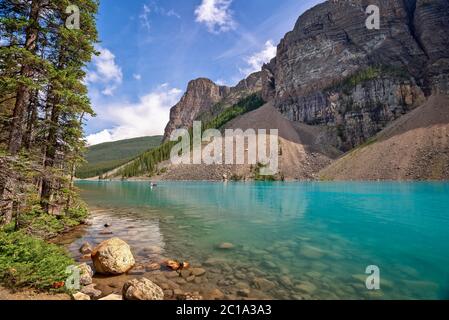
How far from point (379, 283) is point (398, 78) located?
155359mm

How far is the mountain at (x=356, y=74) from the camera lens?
130 m

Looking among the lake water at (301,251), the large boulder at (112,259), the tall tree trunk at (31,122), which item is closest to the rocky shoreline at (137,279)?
the large boulder at (112,259)

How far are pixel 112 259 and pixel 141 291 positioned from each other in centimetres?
368

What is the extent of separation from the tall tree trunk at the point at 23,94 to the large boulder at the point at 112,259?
18.8 ft

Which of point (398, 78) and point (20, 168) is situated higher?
point (398, 78)

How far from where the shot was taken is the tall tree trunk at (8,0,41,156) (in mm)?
12125

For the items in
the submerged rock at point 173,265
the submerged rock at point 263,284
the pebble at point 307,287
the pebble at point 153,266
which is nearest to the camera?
the pebble at point 307,287

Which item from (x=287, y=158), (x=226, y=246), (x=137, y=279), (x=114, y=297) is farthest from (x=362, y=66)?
(x=114, y=297)

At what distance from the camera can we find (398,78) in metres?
134

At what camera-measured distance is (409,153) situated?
3474 inches

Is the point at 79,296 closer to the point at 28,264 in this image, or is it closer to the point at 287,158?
the point at 28,264

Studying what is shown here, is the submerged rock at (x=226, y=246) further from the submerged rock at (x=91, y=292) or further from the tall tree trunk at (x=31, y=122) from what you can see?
the tall tree trunk at (x=31, y=122)
